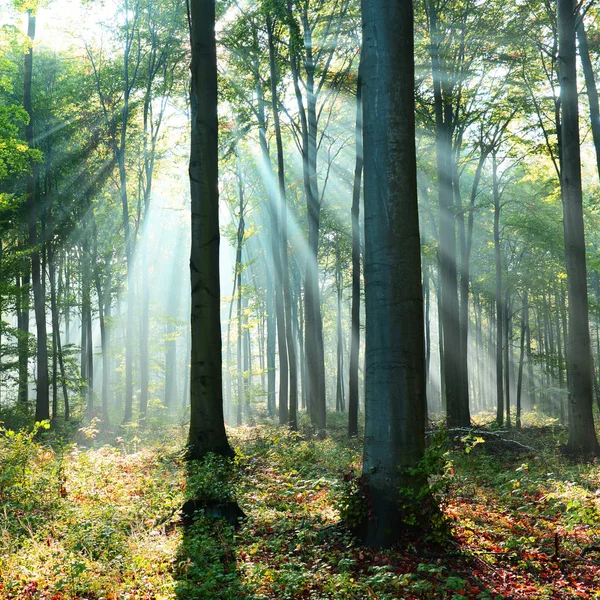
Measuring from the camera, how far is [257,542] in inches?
215

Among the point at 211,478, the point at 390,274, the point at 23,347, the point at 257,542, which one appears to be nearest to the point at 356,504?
the point at 257,542

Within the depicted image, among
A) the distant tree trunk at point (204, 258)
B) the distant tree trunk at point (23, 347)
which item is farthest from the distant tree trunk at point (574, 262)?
A: the distant tree trunk at point (23, 347)

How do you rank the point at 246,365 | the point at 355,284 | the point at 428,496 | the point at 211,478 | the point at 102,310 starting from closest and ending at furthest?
1. the point at 428,496
2. the point at 211,478
3. the point at 355,284
4. the point at 102,310
5. the point at 246,365

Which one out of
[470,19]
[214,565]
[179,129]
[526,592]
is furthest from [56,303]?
[526,592]

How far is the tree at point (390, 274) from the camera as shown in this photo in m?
4.93

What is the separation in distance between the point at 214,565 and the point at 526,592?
2530mm

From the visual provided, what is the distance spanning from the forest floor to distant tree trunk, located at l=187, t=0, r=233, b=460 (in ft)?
2.20

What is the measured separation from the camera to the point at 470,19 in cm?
1528

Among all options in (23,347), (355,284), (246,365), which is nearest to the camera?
(355,284)

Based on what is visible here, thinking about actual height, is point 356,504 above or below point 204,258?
below

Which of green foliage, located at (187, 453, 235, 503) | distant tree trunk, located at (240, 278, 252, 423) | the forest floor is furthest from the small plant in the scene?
distant tree trunk, located at (240, 278, 252, 423)

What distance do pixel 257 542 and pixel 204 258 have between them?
15.7 feet

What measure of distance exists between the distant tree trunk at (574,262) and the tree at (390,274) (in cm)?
756

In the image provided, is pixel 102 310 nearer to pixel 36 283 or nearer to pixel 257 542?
pixel 36 283
